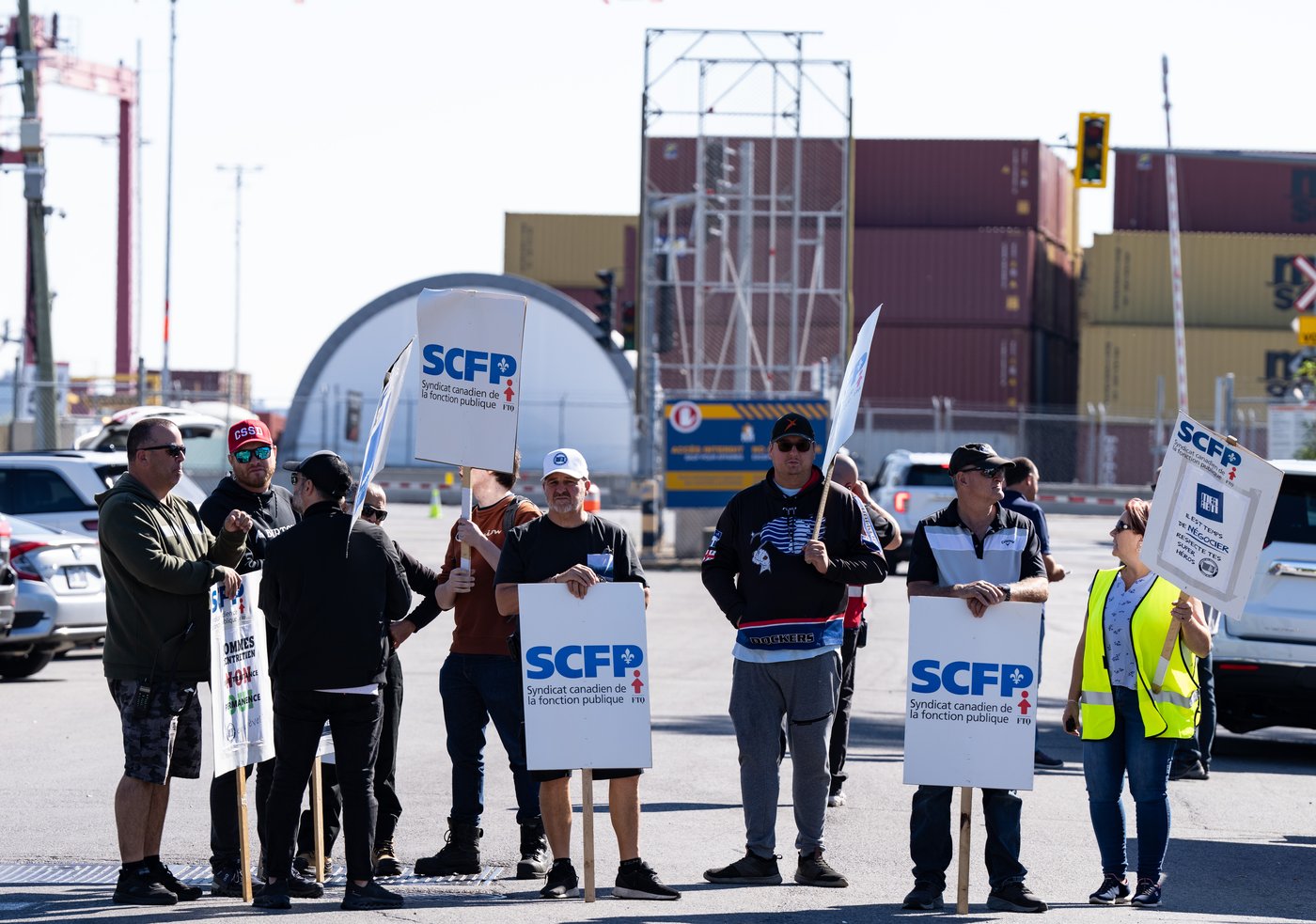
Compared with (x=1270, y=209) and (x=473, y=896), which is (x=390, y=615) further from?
(x=1270, y=209)

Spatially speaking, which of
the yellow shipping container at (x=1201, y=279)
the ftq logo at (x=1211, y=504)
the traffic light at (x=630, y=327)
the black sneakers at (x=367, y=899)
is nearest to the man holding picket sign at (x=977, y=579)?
the ftq logo at (x=1211, y=504)

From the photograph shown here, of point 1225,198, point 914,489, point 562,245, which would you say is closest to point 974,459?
point 914,489

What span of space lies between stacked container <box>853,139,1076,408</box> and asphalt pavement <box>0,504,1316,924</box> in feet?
141

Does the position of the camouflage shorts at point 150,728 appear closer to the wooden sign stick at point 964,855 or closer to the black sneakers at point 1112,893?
the wooden sign stick at point 964,855

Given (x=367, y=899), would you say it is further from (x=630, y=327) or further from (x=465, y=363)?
(x=630, y=327)

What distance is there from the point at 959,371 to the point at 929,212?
5072 mm

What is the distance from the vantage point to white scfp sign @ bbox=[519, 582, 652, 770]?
7.69 metres

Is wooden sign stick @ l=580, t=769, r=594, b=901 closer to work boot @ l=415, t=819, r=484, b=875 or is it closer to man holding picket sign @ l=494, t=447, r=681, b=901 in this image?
man holding picket sign @ l=494, t=447, r=681, b=901

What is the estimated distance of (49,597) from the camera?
49.4ft

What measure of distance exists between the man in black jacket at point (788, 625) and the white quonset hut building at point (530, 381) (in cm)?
4515

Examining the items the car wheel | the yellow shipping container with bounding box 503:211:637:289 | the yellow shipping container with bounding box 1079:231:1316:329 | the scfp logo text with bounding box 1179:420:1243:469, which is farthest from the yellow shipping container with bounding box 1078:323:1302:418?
the scfp logo text with bounding box 1179:420:1243:469

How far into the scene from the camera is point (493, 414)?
8.14 m

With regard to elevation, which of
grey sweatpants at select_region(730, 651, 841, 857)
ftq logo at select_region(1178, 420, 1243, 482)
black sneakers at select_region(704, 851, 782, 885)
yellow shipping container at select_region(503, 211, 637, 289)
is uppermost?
yellow shipping container at select_region(503, 211, 637, 289)

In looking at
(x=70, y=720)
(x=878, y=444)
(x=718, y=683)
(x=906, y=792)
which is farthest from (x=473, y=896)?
(x=878, y=444)
